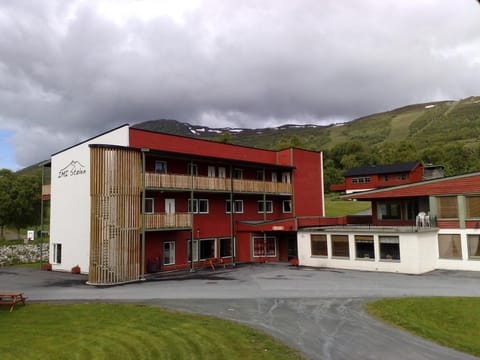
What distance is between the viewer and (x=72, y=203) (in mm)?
31516

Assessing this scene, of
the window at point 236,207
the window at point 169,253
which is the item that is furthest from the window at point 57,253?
the window at point 236,207

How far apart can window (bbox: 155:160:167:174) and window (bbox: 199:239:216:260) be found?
255 inches

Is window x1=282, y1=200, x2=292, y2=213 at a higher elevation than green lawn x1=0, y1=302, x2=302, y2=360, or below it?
higher

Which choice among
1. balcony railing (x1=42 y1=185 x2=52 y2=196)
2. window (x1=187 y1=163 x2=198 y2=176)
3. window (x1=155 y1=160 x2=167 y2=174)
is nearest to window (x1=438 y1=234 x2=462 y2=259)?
window (x1=187 y1=163 x2=198 y2=176)

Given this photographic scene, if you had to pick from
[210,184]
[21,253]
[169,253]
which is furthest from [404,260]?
[21,253]

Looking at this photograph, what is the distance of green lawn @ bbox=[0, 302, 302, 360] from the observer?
34.6ft

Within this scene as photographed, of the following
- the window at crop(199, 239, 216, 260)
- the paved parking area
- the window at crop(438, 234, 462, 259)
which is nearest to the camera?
the paved parking area

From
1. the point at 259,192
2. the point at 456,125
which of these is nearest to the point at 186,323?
the point at 259,192

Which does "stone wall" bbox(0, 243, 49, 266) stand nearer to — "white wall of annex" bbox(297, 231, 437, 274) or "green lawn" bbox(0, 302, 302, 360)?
"white wall of annex" bbox(297, 231, 437, 274)

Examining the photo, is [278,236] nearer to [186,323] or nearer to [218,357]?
[186,323]

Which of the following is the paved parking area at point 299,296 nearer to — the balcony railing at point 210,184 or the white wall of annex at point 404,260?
the white wall of annex at point 404,260

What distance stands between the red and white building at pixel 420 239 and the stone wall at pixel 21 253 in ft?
111

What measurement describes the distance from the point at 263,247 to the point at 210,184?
312 inches

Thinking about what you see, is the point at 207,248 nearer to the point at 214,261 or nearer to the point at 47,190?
the point at 214,261
